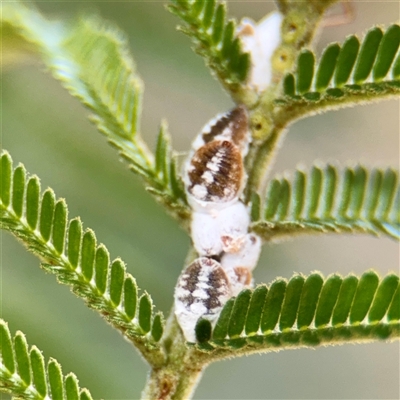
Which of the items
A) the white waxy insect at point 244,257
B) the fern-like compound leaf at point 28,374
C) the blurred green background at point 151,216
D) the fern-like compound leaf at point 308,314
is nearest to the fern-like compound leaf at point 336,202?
the white waxy insect at point 244,257

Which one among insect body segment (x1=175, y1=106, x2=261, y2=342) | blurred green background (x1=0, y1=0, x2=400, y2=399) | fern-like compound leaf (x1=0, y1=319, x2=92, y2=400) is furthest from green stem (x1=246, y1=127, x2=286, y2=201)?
blurred green background (x1=0, y1=0, x2=400, y2=399)

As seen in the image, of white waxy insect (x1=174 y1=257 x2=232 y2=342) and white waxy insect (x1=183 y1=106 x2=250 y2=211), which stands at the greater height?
white waxy insect (x1=183 y1=106 x2=250 y2=211)

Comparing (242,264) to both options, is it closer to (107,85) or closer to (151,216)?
(107,85)

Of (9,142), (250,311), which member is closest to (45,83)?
(9,142)

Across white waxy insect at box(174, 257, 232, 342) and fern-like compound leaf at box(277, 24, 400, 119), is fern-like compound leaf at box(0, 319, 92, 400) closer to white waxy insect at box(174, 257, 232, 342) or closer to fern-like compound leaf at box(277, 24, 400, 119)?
white waxy insect at box(174, 257, 232, 342)

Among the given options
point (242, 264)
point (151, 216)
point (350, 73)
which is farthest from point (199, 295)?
point (151, 216)

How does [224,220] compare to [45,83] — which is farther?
[45,83]

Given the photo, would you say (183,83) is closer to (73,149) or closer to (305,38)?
(73,149)
